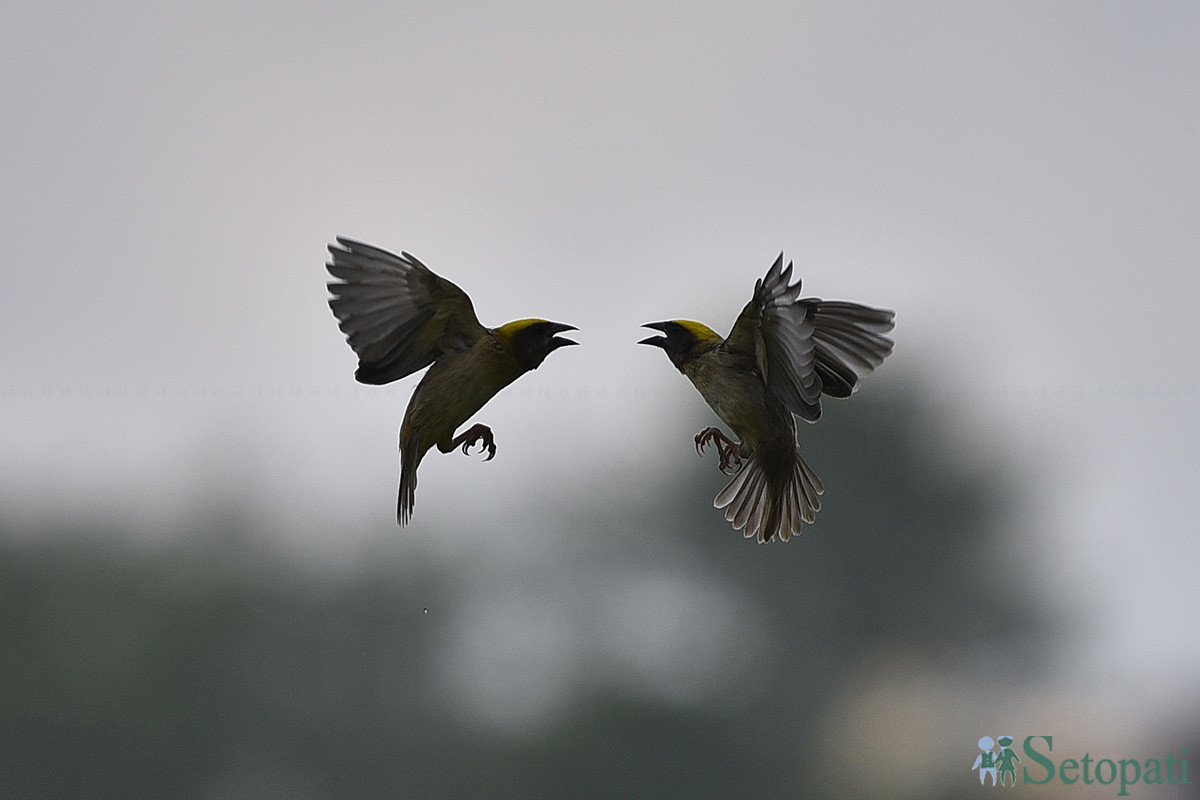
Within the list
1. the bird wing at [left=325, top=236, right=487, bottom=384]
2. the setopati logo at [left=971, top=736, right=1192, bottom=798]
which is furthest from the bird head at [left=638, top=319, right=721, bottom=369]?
the setopati logo at [left=971, top=736, right=1192, bottom=798]

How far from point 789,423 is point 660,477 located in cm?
1554

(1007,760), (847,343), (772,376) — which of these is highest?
(1007,760)

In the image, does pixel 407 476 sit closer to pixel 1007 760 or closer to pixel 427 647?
pixel 1007 760

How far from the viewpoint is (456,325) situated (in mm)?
2633

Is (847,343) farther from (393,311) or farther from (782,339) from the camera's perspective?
(393,311)

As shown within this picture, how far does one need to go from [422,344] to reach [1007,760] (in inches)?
505

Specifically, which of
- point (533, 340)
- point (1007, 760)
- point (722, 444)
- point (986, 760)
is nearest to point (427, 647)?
point (986, 760)

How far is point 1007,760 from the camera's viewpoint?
14.0 metres

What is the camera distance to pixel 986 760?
15281 millimetres

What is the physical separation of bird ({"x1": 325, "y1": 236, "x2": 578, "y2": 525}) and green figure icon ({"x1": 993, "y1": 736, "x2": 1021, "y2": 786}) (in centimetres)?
1239

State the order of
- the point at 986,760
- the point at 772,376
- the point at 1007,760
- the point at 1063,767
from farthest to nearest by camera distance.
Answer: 1. the point at 986,760
2. the point at 1007,760
3. the point at 1063,767
4. the point at 772,376

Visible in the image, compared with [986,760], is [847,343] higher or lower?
lower

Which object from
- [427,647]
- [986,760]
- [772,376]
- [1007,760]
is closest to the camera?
[772,376]

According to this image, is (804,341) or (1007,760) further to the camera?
(1007,760)
